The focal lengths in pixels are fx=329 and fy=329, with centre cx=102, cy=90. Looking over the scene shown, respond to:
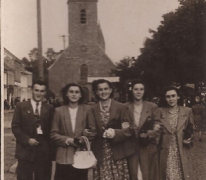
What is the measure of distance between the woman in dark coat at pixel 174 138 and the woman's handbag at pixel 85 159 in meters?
0.61

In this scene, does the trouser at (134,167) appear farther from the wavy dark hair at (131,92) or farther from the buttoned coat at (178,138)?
the wavy dark hair at (131,92)

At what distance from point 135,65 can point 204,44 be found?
2.31 ft

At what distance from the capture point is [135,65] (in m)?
3.39

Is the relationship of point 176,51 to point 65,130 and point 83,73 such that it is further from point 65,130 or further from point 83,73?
point 65,130

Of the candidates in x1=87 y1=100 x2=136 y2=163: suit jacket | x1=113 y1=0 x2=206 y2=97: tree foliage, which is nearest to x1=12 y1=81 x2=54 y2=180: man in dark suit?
x1=87 y1=100 x2=136 y2=163: suit jacket

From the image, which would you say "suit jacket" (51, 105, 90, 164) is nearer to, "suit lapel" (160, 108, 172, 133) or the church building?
the church building

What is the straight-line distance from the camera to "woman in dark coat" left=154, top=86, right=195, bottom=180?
267 centimetres

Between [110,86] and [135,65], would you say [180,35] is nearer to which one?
[135,65]

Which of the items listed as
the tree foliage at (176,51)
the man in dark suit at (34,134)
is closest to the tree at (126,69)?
the tree foliage at (176,51)

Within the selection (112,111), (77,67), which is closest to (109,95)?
(112,111)

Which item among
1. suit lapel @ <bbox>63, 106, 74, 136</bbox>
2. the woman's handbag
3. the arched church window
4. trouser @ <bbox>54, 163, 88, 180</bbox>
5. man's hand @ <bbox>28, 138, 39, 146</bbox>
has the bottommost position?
trouser @ <bbox>54, 163, 88, 180</bbox>

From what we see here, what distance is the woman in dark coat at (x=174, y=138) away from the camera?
8.75 feet

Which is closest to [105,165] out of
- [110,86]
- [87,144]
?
[87,144]

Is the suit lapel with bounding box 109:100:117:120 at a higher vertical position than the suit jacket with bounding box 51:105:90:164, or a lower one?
higher
